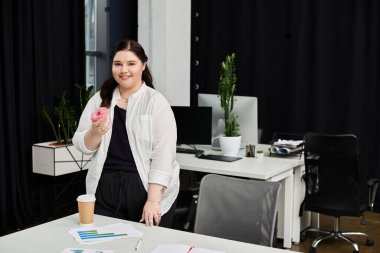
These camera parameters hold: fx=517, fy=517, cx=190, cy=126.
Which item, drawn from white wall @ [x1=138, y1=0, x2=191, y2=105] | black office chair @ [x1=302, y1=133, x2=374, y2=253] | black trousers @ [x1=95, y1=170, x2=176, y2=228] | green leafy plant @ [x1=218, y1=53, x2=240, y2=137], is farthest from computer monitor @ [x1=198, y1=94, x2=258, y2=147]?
black trousers @ [x1=95, y1=170, x2=176, y2=228]

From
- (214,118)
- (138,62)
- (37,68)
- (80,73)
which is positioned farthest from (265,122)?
(138,62)

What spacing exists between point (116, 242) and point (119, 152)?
570 millimetres

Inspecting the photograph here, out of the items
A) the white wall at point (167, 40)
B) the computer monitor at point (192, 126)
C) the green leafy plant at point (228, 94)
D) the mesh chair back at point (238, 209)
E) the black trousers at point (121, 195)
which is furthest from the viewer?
the white wall at point (167, 40)

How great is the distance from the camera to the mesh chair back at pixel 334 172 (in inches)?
159

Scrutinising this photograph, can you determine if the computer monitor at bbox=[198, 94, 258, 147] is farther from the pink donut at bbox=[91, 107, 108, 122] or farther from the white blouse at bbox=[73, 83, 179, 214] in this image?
the pink donut at bbox=[91, 107, 108, 122]

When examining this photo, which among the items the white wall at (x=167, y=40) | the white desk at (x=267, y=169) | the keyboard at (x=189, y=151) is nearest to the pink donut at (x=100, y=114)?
the white desk at (x=267, y=169)

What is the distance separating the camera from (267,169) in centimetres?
379

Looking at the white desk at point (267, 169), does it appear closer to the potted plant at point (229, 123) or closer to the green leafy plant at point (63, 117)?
the potted plant at point (229, 123)

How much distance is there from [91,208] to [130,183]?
0.32m

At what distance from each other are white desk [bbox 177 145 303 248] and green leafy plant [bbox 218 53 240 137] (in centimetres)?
26

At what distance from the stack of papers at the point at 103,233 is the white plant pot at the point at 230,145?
1.98m

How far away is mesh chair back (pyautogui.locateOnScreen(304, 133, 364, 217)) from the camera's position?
405cm

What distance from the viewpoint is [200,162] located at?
4.00m

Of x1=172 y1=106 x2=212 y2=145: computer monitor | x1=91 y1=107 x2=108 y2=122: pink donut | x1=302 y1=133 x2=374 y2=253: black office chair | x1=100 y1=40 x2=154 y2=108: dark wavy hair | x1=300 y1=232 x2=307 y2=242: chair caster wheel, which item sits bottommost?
x1=300 y1=232 x2=307 y2=242: chair caster wheel
